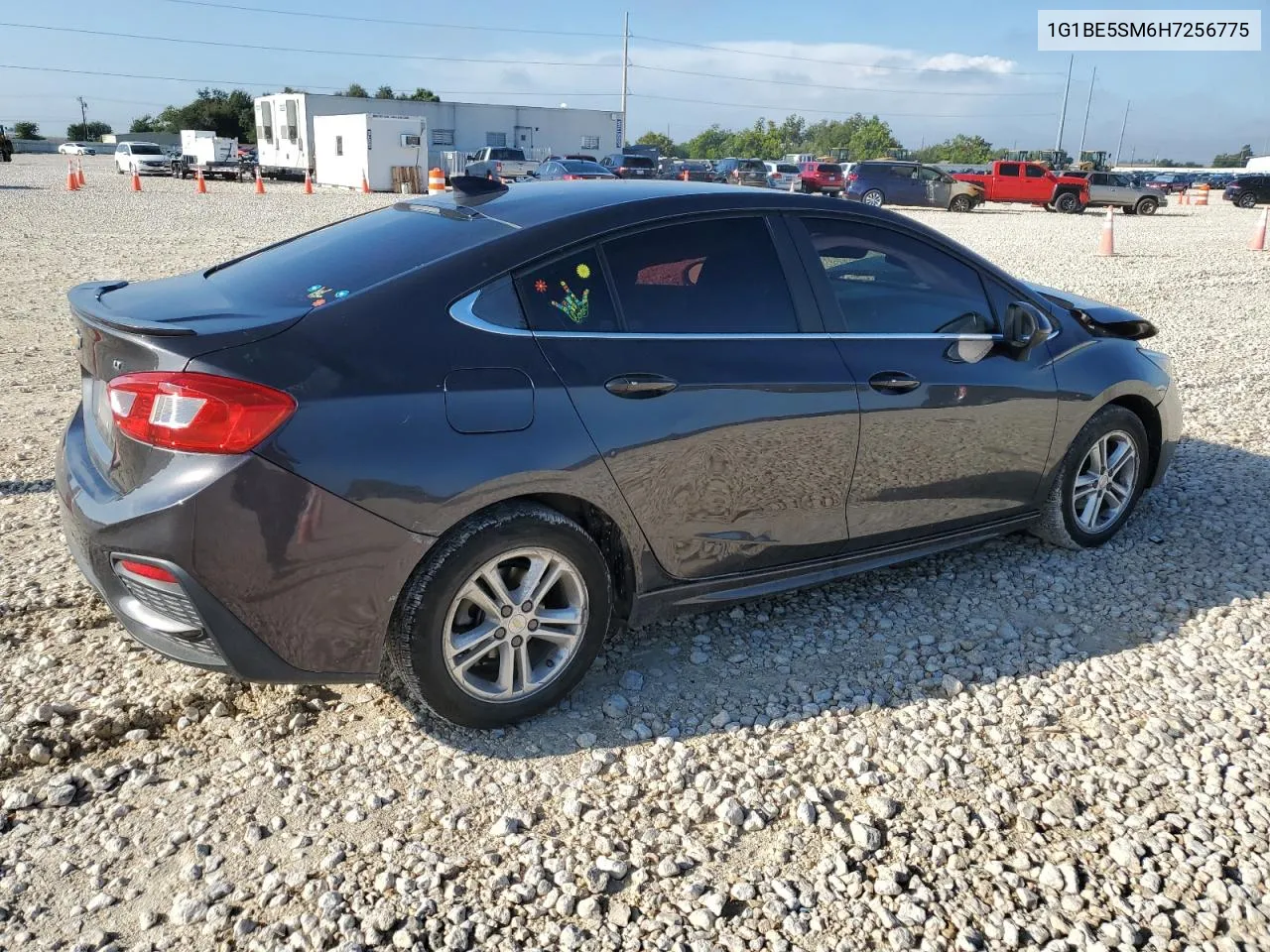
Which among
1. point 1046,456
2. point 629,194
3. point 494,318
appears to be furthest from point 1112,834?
point 629,194

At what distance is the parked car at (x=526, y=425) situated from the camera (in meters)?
2.65

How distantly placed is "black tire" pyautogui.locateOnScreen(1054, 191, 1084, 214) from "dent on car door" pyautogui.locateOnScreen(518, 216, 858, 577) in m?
35.0

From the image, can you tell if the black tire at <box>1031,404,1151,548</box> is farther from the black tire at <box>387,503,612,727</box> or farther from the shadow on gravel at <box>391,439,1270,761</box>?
the black tire at <box>387,503,612,727</box>

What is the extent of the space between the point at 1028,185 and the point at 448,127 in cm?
3002

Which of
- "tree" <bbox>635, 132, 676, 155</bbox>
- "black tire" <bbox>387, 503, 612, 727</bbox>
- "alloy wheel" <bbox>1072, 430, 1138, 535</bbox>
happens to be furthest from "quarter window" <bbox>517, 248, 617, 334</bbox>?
"tree" <bbox>635, 132, 676, 155</bbox>

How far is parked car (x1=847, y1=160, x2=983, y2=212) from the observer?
32.8 metres

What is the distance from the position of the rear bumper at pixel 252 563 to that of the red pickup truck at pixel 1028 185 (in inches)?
1398

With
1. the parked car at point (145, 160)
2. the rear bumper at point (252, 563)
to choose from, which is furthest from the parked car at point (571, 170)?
the rear bumper at point (252, 563)

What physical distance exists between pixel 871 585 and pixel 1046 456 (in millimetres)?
948

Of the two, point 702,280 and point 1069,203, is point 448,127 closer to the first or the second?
point 1069,203

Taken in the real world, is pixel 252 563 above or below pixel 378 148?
below

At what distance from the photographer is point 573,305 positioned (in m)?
3.14

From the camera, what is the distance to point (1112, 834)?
278 centimetres

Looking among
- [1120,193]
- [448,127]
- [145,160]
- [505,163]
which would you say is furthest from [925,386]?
[448,127]
